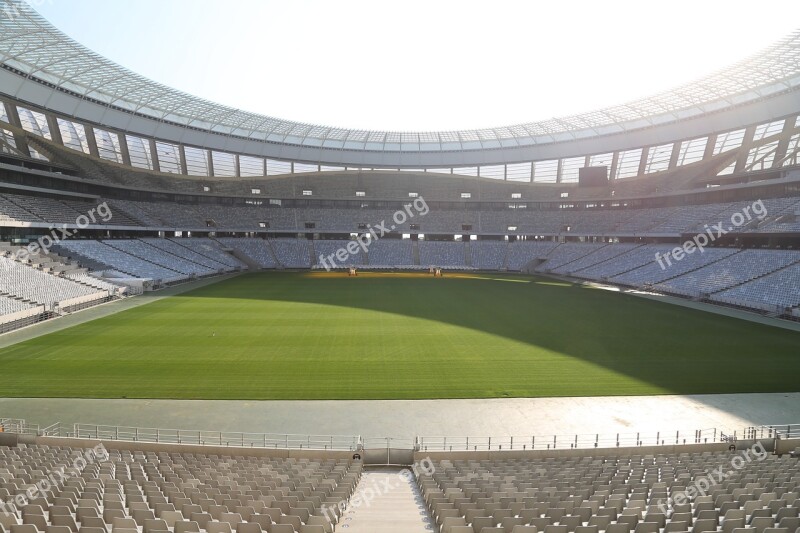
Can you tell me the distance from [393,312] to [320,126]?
→ 3932 cm

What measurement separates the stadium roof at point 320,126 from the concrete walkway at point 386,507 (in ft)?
122

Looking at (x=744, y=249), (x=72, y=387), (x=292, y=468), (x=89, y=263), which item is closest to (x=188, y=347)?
(x=72, y=387)

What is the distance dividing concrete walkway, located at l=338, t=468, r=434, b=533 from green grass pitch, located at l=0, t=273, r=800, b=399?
20.3ft

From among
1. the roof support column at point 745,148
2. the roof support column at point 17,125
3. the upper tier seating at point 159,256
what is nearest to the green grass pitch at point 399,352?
the upper tier seating at point 159,256

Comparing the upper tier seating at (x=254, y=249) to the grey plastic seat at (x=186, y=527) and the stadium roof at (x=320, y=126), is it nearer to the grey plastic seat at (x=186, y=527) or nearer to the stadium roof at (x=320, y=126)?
the stadium roof at (x=320, y=126)

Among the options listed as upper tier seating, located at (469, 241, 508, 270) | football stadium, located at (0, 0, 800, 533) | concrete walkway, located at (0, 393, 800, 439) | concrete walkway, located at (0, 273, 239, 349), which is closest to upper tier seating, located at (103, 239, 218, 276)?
football stadium, located at (0, 0, 800, 533)

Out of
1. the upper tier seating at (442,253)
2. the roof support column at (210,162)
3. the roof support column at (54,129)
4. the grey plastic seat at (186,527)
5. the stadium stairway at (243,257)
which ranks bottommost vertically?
the stadium stairway at (243,257)

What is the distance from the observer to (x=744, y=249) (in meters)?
44.6

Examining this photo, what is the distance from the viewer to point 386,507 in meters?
8.45

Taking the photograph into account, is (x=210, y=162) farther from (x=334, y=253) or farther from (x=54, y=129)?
(x=334, y=253)

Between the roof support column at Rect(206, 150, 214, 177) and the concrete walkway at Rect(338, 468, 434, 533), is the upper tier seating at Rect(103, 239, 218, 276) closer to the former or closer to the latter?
the roof support column at Rect(206, 150, 214, 177)

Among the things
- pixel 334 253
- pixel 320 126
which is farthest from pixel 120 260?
pixel 334 253

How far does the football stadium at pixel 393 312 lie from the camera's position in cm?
834

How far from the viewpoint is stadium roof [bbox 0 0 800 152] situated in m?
36.0
